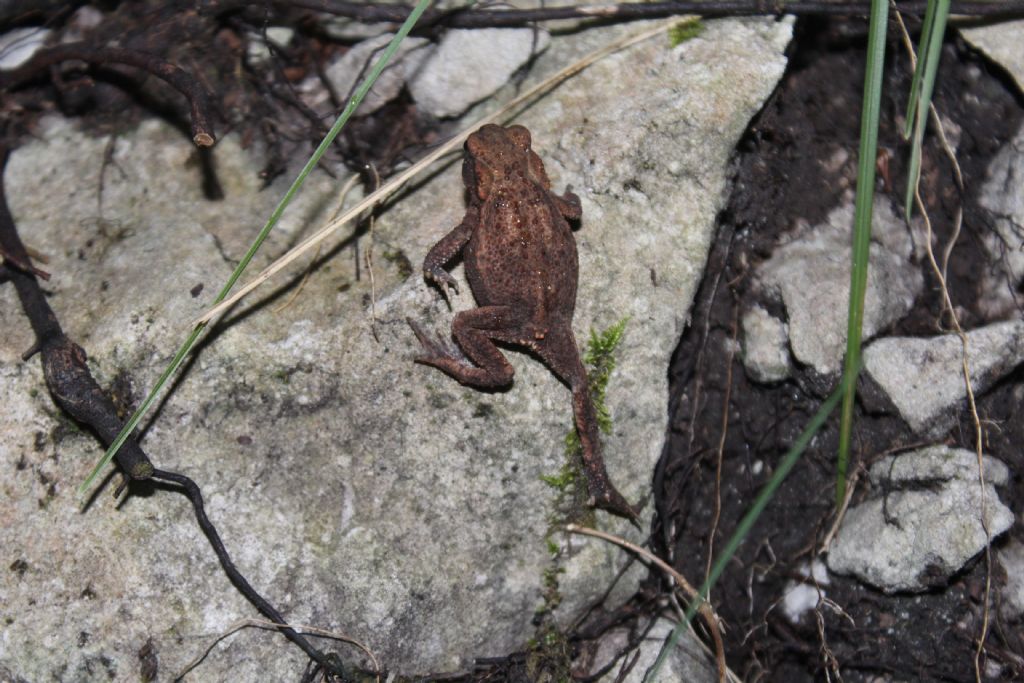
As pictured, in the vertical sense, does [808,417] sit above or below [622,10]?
below

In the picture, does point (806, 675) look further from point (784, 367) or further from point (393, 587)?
point (393, 587)

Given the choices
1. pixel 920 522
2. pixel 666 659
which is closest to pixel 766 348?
pixel 920 522

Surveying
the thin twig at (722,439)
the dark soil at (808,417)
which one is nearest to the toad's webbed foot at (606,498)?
the dark soil at (808,417)

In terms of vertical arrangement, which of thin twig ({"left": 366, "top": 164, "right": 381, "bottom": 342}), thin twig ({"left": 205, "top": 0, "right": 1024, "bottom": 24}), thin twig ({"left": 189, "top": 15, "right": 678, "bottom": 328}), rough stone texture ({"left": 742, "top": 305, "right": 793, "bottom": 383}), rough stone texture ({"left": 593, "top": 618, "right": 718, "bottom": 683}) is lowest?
rough stone texture ({"left": 593, "top": 618, "right": 718, "bottom": 683})

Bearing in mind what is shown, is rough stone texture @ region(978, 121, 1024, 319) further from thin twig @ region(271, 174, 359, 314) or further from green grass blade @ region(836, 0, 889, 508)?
thin twig @ region(271, 174, 359, 314)

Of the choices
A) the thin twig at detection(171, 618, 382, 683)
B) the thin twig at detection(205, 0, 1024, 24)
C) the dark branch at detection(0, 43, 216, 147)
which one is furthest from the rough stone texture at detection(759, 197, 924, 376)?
the dark branch at detection(0, 43, 216, 147)

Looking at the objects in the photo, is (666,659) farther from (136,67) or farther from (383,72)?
(136,67)

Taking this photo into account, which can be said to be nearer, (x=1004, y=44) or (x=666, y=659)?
(x=666, y=659)
